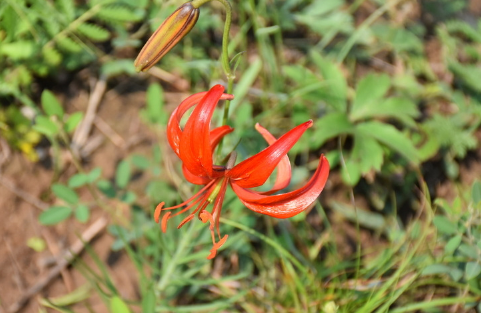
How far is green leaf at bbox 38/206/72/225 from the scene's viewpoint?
4.90 ft

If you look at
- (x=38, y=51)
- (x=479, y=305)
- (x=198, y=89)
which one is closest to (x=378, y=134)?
(x=479, y=305)

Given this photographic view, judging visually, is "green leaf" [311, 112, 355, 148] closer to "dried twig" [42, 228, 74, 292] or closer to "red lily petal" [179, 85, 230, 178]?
"red lily petal" [179, 85, 230, 178]

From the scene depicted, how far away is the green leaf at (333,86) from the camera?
1843mm

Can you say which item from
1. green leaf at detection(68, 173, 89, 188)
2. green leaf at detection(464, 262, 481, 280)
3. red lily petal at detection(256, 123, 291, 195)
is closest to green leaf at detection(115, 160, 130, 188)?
green leaf at detection(68, 173, 89, 188)

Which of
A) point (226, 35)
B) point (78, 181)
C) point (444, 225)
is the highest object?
point (226, 35)

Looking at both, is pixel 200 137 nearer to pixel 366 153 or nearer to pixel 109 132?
pixel 366 153

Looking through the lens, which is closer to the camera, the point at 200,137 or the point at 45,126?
the point at 200,137

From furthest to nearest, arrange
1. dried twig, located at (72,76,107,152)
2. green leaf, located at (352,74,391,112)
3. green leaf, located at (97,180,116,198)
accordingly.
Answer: dried twig, located at (72,76,107,152) < green leaf, located at (352,74,391,112) < green leaf, located at (97,180,116,198)

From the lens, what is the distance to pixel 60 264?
1.72 metres

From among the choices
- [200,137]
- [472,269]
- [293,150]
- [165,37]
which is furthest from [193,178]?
[472,269]

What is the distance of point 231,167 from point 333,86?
0.92 metres

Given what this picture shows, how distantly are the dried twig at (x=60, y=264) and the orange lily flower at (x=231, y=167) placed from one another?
748 mm

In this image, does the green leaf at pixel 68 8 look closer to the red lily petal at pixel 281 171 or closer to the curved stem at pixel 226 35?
the curved stem at pixel 226 35

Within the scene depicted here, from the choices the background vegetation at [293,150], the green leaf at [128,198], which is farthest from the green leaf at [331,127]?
the green leaf at [128,198]
